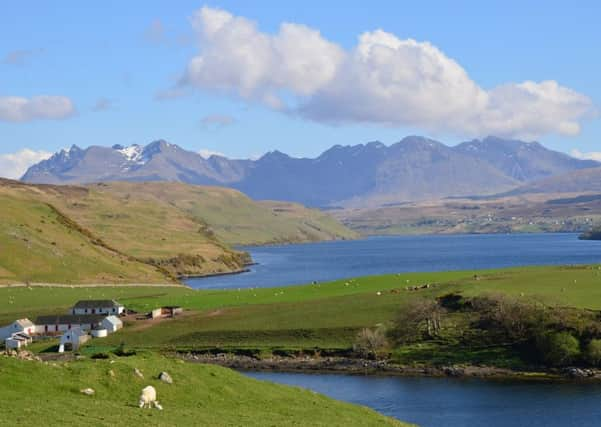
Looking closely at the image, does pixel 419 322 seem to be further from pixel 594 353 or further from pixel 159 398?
pixel 159 398

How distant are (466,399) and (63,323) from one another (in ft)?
202

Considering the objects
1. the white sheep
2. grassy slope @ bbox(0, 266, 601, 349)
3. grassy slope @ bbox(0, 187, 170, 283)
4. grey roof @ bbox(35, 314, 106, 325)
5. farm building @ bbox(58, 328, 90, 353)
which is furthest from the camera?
grassy slope @ bbox(0, 187, 170, 283)

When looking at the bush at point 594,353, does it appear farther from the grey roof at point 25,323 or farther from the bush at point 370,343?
the grey roof at point 25,323

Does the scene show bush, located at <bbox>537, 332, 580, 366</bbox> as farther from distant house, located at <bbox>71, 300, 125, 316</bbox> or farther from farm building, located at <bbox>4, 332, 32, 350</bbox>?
distant house, located at <bbox>71, 300, 125, 316</bbox>

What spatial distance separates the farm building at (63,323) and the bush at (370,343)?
1473 inches

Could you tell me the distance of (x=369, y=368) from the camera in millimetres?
90938

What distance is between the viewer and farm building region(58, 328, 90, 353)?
345ft

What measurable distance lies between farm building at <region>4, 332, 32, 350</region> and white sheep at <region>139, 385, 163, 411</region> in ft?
224

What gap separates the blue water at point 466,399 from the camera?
67.2 meters

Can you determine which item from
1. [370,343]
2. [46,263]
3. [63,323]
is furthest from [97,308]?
[46,263]

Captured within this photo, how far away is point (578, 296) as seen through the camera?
10662cm

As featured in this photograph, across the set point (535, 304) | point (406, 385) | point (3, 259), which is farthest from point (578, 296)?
point (3, 259)

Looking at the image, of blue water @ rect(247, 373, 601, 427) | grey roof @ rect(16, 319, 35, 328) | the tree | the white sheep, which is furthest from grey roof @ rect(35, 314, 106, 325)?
the white sheep

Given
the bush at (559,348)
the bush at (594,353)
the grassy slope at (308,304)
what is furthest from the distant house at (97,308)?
the bush at (594,353)
